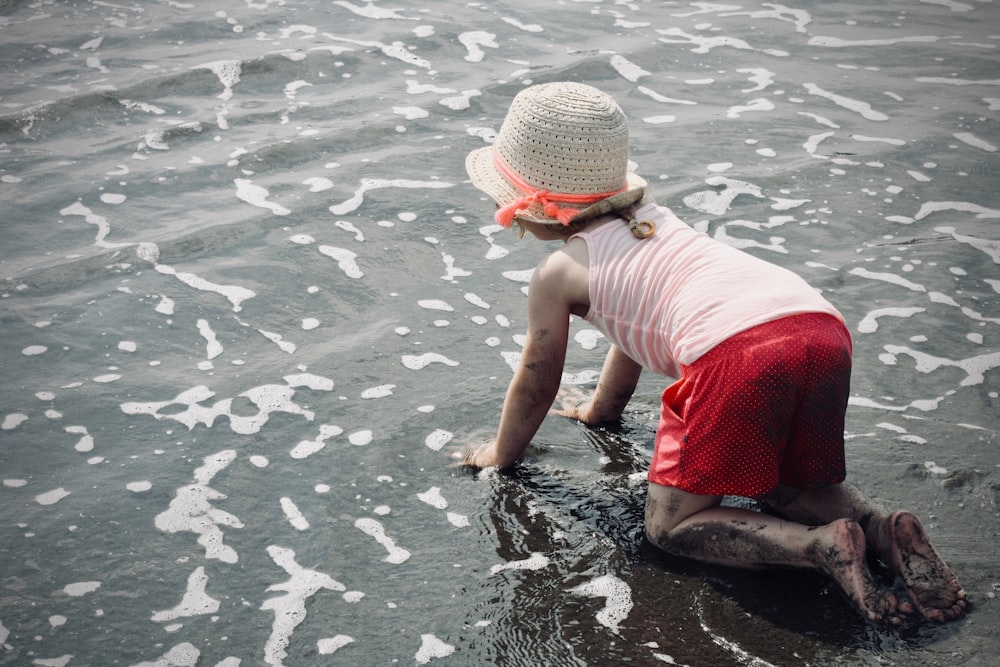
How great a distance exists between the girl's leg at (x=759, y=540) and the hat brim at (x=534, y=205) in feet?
3.08

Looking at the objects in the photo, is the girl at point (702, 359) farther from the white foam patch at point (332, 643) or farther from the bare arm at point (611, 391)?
the white foam patch at point (332, 643)

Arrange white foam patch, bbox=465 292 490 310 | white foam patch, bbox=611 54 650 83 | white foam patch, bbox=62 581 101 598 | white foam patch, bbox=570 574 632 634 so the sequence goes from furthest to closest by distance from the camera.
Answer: white foam patch, bbox=611 54 650 83 → white foam patch, bbox=465 292 490 310 → white foam patch, bbox=62 581 101 598 → white foam patch, bbox=570 574 632 634

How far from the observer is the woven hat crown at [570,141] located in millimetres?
2988

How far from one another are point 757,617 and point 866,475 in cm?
88

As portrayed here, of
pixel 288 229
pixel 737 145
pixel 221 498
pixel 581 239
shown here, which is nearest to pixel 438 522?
pixel 221 498

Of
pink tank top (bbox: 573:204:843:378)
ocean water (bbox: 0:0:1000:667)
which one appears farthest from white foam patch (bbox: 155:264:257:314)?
pink tank top (bbox: 573:204:843:378)

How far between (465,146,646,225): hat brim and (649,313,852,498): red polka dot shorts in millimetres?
661

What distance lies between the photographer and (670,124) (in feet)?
21.2

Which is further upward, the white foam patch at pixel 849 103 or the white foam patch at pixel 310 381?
the white foam patch at pixel 849 103

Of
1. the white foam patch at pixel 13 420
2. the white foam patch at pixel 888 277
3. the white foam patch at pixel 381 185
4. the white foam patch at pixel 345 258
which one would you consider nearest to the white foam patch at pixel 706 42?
the white foam patch at pixel 381 185

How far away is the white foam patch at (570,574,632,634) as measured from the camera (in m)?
2.62

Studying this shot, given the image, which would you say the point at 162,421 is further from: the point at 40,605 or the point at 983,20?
the point at 983,20

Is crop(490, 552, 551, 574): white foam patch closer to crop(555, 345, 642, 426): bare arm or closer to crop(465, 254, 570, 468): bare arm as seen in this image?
crop(465, 254, 570, 468): bare arm

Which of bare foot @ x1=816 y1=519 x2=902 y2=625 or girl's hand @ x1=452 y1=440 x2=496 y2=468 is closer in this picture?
bare foot @ x1=816 y1=519 x2=902 y2=625
